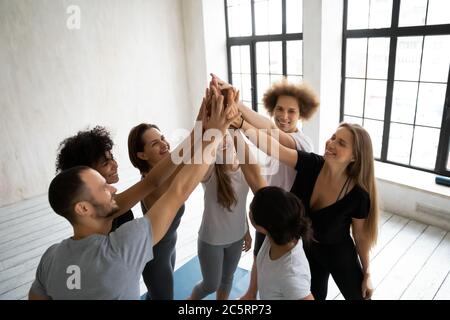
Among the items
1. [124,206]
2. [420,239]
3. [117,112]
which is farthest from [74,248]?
[117,112]

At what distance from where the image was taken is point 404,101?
12.1ft

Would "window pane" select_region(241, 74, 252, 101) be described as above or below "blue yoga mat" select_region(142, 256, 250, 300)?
above

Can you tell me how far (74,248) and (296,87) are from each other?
1691mm

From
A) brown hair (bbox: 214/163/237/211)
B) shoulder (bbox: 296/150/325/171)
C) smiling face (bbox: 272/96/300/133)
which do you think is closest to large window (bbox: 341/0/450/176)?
smiling face (bbox: 272/96/300/133)

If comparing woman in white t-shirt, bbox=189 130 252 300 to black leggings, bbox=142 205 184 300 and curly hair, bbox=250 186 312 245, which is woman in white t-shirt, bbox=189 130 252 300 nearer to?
black leggings, bbox=142 205 184 300

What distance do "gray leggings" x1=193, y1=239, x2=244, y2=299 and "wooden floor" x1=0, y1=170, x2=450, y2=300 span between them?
88cm

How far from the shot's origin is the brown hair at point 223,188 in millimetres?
1770

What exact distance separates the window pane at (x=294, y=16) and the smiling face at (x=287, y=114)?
8.83 feet

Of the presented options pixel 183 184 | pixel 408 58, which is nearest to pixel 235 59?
pixel 408 58

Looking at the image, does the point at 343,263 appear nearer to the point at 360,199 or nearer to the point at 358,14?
the point at 360,199

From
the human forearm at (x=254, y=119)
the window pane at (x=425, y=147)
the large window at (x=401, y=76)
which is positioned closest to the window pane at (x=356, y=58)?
the large window at (x=401, y=76)

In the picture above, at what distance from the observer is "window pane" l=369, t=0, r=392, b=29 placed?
→ 358 cm

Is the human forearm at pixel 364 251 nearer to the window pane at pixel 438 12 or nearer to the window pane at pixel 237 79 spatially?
the window pane at pixel 438 12
